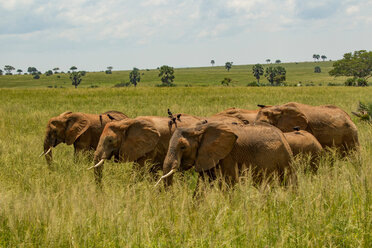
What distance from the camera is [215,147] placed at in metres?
4.88

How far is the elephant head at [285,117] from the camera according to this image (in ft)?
23.5

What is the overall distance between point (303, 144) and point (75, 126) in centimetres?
472

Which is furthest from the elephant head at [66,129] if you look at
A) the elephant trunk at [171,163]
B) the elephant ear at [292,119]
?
the elephant ear at [292,119]

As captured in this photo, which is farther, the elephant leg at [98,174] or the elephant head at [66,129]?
the elephant head at [66,129]

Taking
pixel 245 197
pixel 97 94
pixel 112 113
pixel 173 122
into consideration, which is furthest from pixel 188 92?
pixel 245 197

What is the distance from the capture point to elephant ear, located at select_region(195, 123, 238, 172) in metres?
4.87

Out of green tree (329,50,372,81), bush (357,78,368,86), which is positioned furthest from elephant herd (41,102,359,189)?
green tree (329,50,372,81)

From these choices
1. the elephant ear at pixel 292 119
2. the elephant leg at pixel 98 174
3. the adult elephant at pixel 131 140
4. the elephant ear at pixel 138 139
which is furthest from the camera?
the elephant ear at pixel 292 119

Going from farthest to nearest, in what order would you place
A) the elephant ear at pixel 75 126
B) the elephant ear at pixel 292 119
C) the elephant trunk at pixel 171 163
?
1. the elephant ear at pixel 75 126
2. the elephant ear at pixel 292 119
3. the elephant trunk at pixel 171 163

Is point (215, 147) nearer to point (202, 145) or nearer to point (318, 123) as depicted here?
point (202, 145)

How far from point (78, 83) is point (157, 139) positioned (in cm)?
10642

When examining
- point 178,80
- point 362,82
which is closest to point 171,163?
point 362,82

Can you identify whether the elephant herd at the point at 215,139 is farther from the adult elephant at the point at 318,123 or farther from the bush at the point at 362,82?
the bush at the point at 362,82

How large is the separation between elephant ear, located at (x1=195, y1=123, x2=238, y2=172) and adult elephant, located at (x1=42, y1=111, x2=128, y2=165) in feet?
12.0
